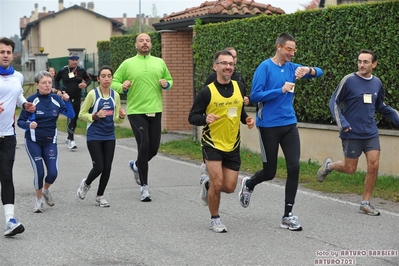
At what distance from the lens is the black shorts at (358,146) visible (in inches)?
367

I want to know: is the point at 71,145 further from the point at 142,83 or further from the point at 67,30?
the point at 67,30

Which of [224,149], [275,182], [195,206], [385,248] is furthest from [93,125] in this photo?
[385,248]

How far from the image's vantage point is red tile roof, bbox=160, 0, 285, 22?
1794cm

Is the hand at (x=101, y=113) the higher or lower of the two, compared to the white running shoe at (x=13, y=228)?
higher

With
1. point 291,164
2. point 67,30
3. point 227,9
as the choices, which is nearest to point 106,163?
point 291,164

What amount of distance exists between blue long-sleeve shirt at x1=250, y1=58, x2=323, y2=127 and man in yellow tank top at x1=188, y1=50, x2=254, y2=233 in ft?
0.82

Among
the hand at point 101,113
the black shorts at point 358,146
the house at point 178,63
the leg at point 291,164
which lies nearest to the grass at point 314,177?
the black shorts at point 358,146

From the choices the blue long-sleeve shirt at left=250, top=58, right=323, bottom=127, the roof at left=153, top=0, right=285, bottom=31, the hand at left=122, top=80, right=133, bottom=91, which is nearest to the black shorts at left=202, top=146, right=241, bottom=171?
the blue long-sleeve shirt at left=250, top=58, right=323, bottom=127

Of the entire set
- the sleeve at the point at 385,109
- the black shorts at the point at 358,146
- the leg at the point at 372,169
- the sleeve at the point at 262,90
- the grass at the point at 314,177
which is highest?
the sleeve at the point at 262,90

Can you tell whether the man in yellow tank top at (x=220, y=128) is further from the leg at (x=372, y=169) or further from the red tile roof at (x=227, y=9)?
the red tile roof at (x=227, y=9)

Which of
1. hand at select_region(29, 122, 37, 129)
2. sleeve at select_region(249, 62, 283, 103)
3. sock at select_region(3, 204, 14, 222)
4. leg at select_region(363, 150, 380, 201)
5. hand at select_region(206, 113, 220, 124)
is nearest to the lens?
hand at select_region(206, 113, 220, 124)

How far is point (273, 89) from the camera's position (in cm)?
831

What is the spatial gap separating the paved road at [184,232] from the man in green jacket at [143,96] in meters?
0.65

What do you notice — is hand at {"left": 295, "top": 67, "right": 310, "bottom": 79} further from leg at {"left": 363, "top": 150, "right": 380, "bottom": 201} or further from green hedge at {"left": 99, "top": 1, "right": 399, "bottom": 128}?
green hedge at {"left": 99, "top": 1, "right": 399, "bottom": 128}
